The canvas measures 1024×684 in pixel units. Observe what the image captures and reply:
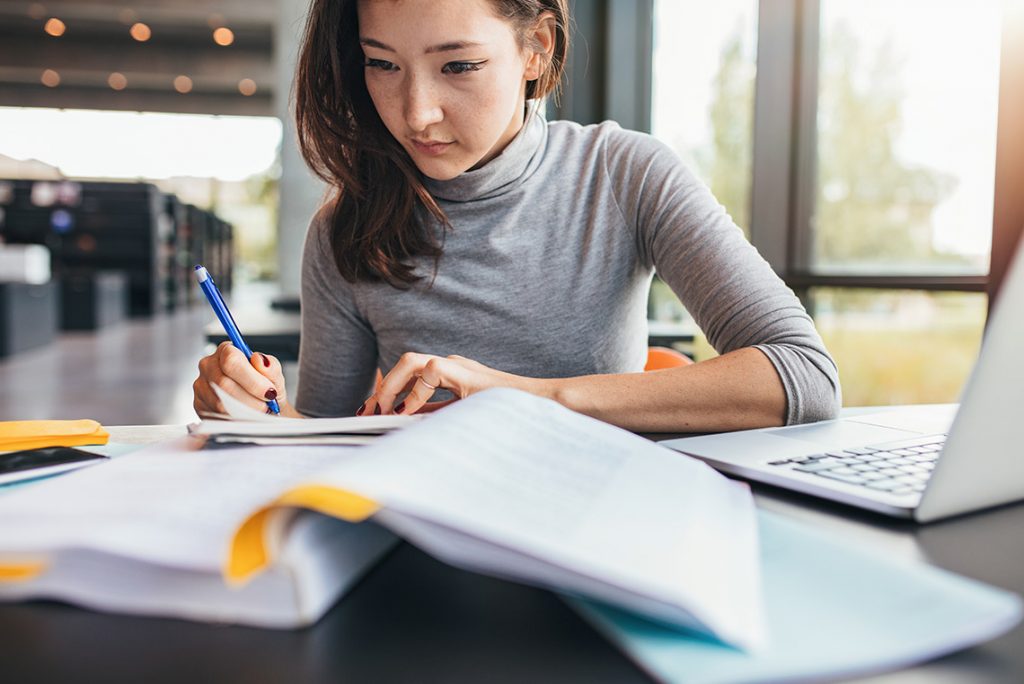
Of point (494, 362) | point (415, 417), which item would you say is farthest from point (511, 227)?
point (415, 417)

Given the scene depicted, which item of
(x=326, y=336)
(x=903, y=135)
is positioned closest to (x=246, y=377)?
(x=326, y=336)

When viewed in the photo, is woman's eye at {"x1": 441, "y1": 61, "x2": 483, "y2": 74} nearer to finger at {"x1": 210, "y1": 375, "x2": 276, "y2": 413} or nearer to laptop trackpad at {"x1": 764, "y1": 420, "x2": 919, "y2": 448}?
finger at {"x1": 210, "y1": 375, "x2": 276, "y2": 413}

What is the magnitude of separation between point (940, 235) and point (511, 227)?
154 cm

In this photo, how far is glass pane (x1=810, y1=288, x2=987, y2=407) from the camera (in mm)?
2170

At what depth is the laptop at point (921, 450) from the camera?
439mm

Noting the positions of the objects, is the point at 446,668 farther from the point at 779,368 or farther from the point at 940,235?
the point at 940,235

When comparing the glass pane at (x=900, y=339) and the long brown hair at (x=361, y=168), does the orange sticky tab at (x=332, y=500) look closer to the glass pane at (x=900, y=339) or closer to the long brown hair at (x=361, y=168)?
the long brown hair at (x=361, y=168)

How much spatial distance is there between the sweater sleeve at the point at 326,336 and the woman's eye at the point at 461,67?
35cm

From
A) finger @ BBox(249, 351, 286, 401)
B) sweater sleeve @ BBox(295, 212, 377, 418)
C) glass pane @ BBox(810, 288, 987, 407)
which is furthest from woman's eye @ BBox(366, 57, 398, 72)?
glass pane @ BBox(810, 288, 987, 407)

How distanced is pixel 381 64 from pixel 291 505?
0.82 m

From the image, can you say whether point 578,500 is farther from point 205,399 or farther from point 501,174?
point 501,174

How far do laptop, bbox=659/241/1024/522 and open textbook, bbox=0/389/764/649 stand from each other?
0.12 meters

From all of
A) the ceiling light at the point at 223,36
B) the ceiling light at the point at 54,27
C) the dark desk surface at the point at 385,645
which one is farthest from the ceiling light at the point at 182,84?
the dark desk surface at the point at 385,645

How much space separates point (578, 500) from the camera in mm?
404
